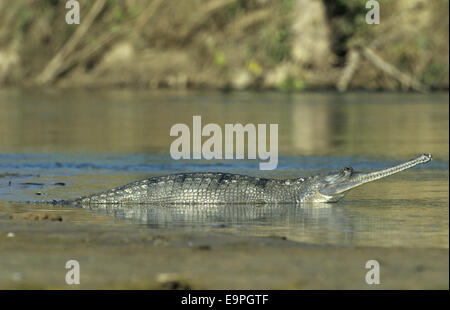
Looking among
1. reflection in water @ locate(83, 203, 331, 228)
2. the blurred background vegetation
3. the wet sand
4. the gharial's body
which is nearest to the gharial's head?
the gharial's body

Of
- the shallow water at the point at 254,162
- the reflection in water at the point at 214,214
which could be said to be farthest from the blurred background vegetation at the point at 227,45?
the reflection in water at the point at 214,214

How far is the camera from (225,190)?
12.2 metres

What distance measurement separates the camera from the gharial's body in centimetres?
1210

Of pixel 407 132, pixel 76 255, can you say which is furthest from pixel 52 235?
pixel 407 132

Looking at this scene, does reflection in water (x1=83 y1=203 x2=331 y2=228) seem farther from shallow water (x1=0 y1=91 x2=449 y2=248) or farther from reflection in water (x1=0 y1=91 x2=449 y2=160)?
reflection in water (x1=0 y1=91 x2=449 y2=160)

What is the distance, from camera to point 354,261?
8.38m

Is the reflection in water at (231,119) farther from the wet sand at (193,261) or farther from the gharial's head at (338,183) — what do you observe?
the wet sand at (193,261)

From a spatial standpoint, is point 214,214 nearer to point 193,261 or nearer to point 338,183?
point 338,183

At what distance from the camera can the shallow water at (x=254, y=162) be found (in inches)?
416

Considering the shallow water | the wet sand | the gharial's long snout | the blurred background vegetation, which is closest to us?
the wet sand

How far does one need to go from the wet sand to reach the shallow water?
585 millimetres

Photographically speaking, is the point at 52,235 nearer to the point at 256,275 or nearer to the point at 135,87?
the point at 256,275

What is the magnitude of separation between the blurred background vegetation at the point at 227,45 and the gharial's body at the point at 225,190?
2285cm

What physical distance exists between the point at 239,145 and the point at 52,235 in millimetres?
10950
